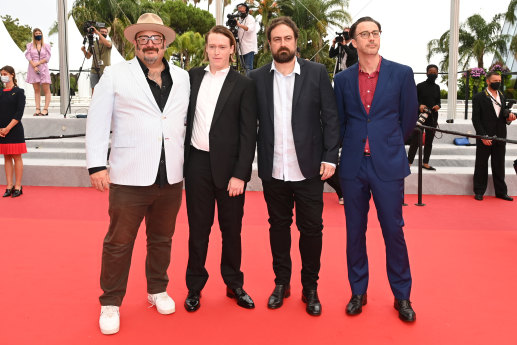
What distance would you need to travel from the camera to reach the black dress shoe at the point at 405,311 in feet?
9.96

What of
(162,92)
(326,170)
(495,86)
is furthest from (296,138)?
(495,86)

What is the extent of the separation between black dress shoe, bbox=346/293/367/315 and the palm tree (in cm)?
2944

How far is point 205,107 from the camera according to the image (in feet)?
10.1

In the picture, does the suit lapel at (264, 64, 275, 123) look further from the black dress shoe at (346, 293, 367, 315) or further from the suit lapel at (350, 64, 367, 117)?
the black dress shoe at (346, 293, 367, 315)

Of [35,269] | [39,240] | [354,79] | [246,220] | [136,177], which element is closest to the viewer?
[136,177]

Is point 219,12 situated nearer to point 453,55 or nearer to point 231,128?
point 453,55

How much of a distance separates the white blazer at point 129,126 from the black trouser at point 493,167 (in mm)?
5408

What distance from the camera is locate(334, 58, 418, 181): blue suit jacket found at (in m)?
3.04

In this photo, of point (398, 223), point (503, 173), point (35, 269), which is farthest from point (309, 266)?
point (503, 173)

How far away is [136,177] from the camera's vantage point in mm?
2920

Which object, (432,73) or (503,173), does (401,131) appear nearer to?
(503,173)

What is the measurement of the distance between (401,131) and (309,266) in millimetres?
1071

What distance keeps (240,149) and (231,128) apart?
0.14m

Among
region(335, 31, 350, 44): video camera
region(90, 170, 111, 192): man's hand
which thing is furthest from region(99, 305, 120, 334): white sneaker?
region(335, 31, 350, 44): video camera
